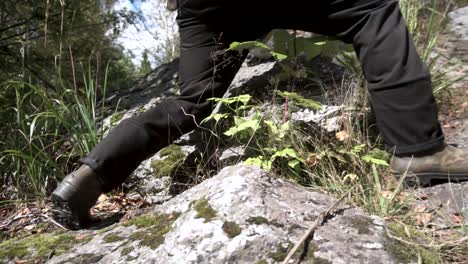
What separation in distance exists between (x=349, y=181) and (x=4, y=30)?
3472mm

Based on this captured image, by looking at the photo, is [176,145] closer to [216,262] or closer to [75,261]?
[75,261]

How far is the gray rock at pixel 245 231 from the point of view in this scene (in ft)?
Result: 4.90

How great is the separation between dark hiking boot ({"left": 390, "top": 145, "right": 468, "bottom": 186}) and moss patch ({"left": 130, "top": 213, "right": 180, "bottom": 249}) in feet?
3.63

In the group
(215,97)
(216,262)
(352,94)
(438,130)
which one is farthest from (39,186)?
(438,130)

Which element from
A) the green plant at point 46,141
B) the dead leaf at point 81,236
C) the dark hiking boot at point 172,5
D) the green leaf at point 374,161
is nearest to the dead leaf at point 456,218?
the green leaf at point 374,161

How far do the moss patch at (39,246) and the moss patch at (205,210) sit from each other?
1.74ft

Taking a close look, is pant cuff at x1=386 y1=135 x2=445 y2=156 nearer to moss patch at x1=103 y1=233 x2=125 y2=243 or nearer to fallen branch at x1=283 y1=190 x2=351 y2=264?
fallen branch at x1=283 y1=190 x2=351 y2=264

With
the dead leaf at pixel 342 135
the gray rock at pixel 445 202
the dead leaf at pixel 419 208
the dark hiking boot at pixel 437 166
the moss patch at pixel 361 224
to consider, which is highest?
the moss patch at pixel 361 224

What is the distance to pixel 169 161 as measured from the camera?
9.10 ft

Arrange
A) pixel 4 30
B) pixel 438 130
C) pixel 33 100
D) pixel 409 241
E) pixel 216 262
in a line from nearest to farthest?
1. pixel 216 262
2. pixel 409 241
3. pixel 438 130
4. pixel 33 100
5. pixel 4 30

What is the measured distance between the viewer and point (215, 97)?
2.56m

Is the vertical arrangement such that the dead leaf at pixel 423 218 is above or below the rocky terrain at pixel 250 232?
below

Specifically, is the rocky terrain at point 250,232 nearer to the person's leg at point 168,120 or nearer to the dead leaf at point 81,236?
the dead leaf at point 81,236

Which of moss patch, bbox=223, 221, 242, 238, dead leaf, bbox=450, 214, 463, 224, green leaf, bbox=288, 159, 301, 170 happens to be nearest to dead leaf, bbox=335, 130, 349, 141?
green leaf, bbox=288, 159, 301, 170
